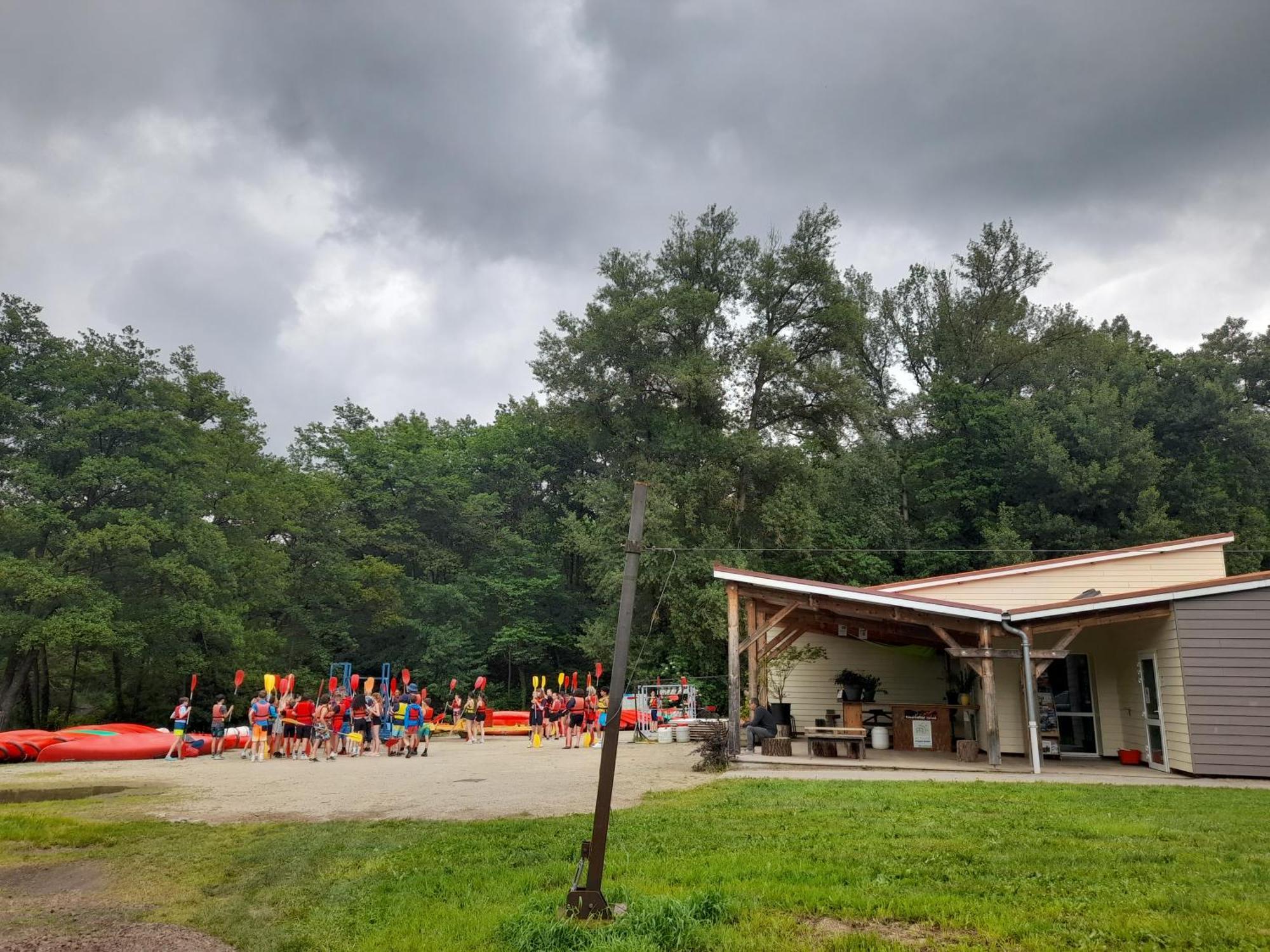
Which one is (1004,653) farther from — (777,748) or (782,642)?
(782,642)

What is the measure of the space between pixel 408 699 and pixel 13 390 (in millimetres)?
18608

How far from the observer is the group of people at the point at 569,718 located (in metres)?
20.5

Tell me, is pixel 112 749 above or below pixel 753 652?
below

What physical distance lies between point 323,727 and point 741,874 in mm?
13849

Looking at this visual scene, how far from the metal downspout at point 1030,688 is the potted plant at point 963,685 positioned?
270cm

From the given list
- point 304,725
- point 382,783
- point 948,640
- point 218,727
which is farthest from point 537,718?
point 948,640

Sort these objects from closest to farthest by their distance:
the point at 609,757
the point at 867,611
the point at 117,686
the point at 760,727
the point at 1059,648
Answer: the point at 609,757
the point at 1059,648
the point at 867,611
the point at 760,727
the point at 117,686

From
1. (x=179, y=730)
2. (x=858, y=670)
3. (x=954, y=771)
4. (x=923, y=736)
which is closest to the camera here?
(x=954, y=771)

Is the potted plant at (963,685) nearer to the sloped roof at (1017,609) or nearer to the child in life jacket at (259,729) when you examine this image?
the sloped roof at (1017,609)

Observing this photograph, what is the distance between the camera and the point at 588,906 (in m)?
5.16

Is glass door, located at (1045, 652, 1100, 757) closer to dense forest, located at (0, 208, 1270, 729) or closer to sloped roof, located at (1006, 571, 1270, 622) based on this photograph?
sloped roof, located at (1006, 571, 1270, 622)

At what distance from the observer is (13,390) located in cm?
2748

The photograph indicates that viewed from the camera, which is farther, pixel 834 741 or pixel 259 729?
pixel 259 729

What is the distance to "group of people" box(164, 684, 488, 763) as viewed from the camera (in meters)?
17.8
